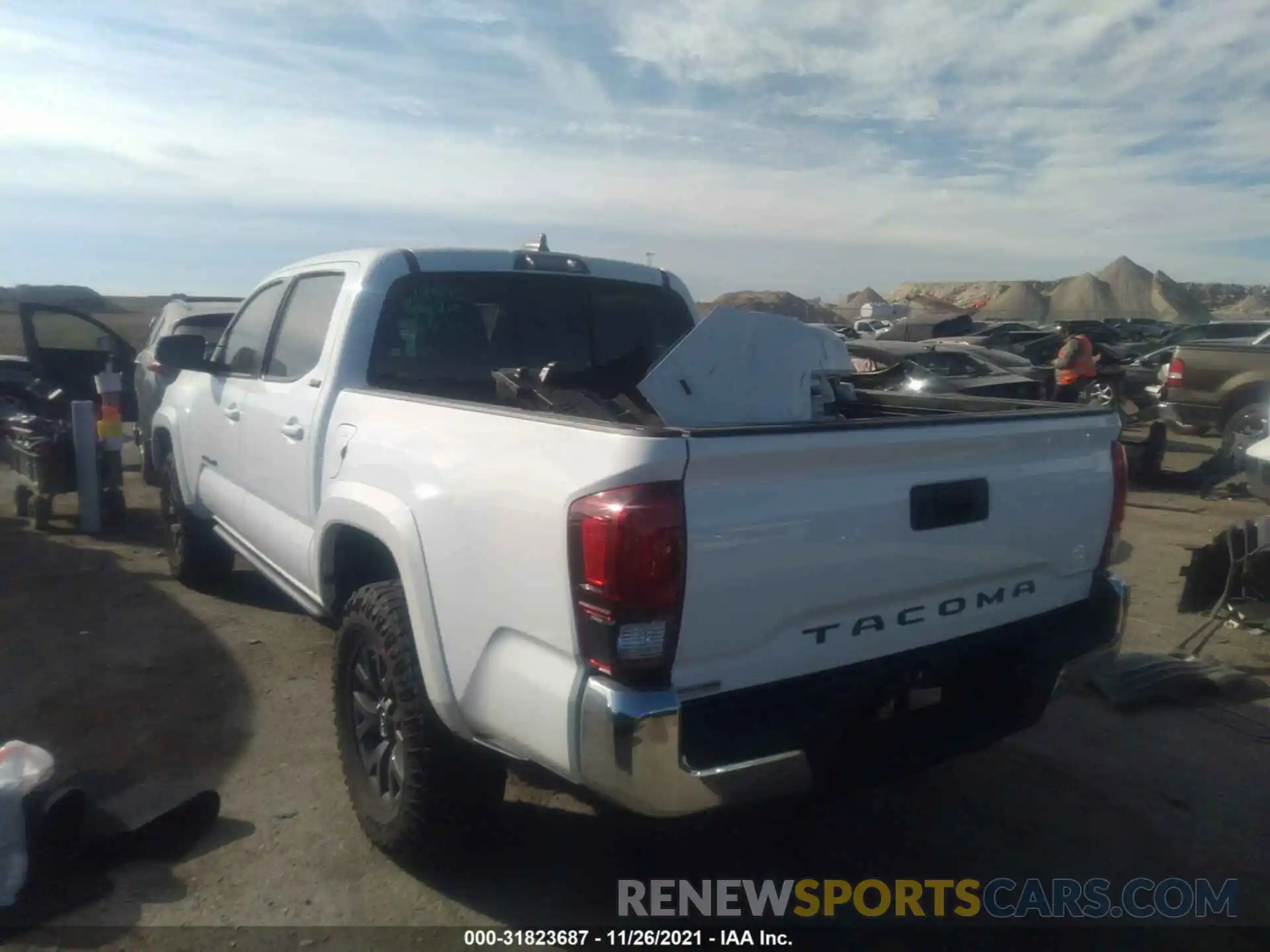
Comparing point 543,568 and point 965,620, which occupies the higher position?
point 543,568

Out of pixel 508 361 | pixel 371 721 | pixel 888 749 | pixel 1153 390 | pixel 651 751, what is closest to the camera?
pixel 651 751

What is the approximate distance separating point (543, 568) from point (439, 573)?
1.80 ft

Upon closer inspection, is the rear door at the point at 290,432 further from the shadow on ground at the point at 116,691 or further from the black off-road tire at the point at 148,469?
the black off-road tire at the point at 148,469

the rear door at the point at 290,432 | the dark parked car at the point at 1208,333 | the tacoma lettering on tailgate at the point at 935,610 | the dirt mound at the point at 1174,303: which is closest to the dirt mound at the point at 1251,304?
the dirt mound at the point at 1174,303

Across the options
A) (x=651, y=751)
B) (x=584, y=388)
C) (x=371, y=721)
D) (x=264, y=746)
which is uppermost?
(x=584, y=388)

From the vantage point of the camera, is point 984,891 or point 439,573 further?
point 984,891

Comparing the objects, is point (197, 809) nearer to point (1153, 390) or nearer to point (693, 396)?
point (693, 396)

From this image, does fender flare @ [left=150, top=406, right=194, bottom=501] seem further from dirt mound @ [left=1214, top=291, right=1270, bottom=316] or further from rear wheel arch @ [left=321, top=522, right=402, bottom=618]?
dirt mound @ [left=1214, top=291, right=1270, bottom=316]

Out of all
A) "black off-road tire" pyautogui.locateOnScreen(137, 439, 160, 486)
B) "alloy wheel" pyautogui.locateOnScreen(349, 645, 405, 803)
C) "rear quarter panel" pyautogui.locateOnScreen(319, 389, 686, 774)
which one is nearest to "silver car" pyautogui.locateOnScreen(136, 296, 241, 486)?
"black off-road tire" pyautogui.locateOnScreen(137, 439, 160, 486)

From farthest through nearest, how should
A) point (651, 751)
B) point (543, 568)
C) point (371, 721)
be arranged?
point (371, 721) < point (543, 568) < point (651, 751)

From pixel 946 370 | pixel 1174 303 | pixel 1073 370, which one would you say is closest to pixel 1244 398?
pixel 1073 370

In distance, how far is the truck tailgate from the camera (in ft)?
7.98

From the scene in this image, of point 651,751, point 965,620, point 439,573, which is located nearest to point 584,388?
point 439,573

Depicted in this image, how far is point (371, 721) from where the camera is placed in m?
3.46
